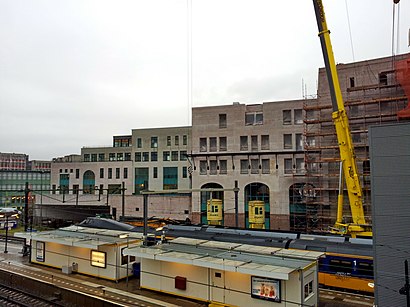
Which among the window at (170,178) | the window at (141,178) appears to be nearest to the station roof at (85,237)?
the window at (170,178)

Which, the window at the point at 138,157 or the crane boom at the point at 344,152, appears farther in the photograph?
the window at the point at 138,157

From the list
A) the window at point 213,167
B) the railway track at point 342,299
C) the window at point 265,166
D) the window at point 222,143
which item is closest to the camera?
the railway track at point 342,299

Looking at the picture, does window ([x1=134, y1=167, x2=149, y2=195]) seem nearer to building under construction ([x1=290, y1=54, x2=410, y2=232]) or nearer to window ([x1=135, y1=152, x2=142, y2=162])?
window ([x1=135, y1=152, x2=142, y2=162])

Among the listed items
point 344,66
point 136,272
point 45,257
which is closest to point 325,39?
point 344,66

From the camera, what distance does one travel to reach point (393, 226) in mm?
14766

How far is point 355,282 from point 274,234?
7.83 metres

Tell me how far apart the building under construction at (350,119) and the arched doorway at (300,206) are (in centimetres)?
12

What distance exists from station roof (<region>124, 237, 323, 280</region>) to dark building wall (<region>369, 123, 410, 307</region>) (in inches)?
143

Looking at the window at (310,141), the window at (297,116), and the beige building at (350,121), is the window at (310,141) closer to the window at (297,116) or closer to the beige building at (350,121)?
the beige building at (350,121)

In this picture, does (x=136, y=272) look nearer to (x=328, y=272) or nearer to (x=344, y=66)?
(x=328, y=272)

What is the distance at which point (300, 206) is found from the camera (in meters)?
45.3

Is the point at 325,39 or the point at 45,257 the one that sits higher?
the point at 325,39

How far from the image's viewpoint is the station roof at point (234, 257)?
17047 millimetres

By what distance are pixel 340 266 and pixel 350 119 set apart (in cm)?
2150
